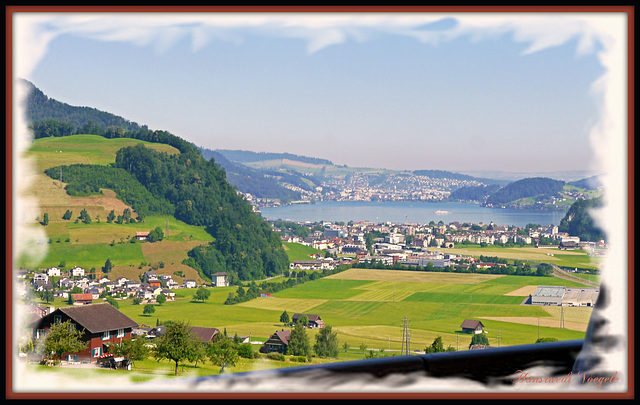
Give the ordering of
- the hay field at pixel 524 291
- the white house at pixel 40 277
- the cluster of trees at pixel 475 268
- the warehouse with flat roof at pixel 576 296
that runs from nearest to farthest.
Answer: the warehouse with flat roof at pixel 576 296 < the white house at pixel 40 277 < the hay field at pixel 524 291 < the cluster of trees at pixel 475 268

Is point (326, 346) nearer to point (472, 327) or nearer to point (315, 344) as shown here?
point (315, 344)

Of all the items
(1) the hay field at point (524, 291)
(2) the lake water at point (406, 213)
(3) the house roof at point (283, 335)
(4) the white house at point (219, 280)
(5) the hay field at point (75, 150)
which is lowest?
(4) the white house at point (219, 280)

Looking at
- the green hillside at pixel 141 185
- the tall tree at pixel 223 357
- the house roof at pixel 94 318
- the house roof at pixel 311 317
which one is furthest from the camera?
the green hillside at pixel 141 185

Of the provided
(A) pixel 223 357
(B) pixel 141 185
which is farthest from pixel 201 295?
(B) pixel 141 185

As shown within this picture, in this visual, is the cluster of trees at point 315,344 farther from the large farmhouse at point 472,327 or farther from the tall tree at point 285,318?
the large farmhouse at point 472,327

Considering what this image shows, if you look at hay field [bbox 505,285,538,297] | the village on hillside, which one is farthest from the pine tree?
the village on hillside

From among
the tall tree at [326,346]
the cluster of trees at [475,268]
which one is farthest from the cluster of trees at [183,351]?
the cluster of trees at [475,268]

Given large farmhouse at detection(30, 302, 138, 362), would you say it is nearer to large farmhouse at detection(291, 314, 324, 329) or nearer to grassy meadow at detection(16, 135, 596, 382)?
grassy meadow at detection(16, 135, 596, 382)
